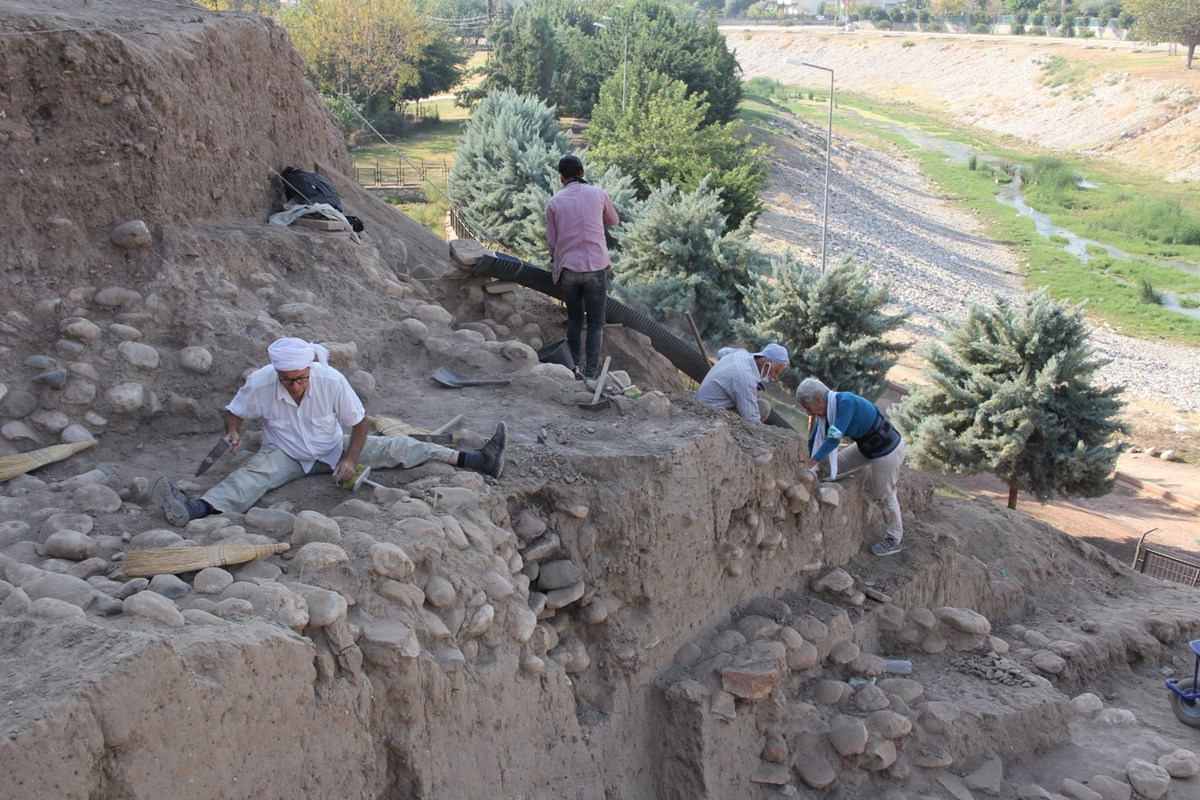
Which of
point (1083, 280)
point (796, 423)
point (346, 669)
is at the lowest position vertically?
point (1083, 280)

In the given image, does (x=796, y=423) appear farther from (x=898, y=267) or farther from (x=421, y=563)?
(x=898, y=267)

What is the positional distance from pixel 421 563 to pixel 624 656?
1598 millimetres

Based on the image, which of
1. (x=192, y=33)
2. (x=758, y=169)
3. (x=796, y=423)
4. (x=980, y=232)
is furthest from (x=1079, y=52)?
(x=192, y=33)

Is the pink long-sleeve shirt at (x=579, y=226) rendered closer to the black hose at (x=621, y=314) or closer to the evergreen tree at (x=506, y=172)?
the black hose at (x=621, y=314)

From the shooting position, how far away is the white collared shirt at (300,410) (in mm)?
5949

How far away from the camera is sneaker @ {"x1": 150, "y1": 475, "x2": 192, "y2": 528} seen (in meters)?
5.38

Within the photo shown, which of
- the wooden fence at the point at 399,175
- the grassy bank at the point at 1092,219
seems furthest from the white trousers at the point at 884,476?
the grassy bank at the point at 1092,219

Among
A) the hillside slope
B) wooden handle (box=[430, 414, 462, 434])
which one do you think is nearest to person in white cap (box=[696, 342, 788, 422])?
wooden handle (box=[430, 414, 462, 434])

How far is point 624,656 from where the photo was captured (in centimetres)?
648

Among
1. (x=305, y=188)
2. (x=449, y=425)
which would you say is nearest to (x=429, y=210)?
(x=305, y=188)

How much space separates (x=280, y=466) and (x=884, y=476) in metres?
4.54

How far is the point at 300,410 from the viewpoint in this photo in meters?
5.97

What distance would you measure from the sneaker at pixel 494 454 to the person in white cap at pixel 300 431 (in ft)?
0.61

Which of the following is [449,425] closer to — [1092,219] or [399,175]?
[399,175]
